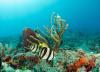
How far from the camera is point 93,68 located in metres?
5.36

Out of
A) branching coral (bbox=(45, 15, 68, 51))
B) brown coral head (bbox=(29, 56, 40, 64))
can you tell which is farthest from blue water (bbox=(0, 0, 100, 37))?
brown coral head (bbox=(29, 56, 40, 64))

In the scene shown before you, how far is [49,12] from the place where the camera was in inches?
3514

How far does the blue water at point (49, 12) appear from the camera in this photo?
7131 cm

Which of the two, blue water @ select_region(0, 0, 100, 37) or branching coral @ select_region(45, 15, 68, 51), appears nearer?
branching coral @ select_region(45, 15, 68, 51)

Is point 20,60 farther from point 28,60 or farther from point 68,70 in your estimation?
point 68,70

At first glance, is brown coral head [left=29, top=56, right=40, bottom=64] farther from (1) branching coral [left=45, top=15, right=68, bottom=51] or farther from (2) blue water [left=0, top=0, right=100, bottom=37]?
(2) blue water [left=0, top=0, right=100, bottom=37]

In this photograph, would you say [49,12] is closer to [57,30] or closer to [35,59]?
[57,30]

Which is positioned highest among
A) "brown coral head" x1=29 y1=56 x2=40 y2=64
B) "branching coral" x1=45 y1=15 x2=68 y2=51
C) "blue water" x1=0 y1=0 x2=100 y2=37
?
"blue water" x1=0 y1=0 x2=100 y2=37

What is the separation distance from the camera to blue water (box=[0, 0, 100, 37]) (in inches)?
2808

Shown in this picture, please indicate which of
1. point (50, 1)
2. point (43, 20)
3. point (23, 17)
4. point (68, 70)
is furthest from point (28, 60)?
point (23, 17)

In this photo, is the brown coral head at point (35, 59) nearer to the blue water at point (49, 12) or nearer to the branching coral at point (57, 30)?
the branching coral at point (57, 30)

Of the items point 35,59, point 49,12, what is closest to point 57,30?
point 35,59

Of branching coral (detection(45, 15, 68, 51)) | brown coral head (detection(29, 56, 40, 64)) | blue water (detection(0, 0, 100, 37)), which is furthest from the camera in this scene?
blue water (detection(0, 0, 100, 37))

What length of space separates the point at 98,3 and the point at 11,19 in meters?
42.4
